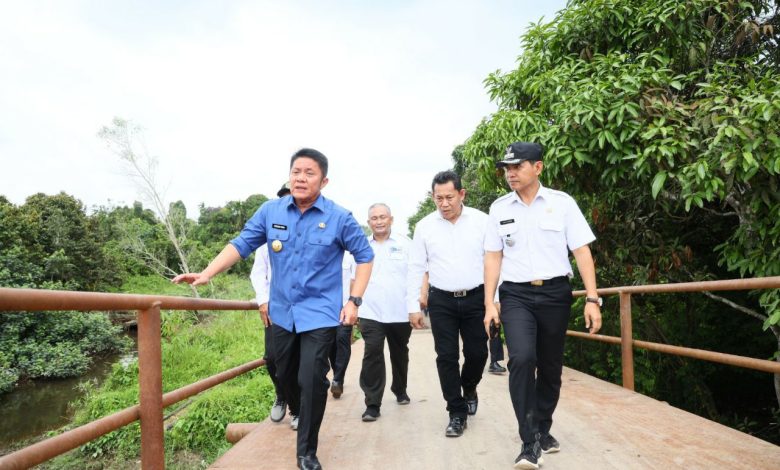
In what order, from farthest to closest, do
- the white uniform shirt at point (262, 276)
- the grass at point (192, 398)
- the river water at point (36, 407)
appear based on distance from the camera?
the river water at point (36, 407), the grass at point (192, 398), the white uniform shirt at point (262, 276)

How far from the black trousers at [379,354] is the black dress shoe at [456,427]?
801 mm

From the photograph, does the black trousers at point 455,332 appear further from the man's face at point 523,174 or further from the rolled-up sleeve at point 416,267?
the man's face at point 523,174

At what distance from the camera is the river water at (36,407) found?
48.0 feet

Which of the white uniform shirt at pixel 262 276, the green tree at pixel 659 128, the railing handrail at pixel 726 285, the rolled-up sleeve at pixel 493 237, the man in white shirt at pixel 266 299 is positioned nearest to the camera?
the railing handrail at pixel 726 285

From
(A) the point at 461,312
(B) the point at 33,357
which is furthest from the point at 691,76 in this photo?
(B) the point at 33,357

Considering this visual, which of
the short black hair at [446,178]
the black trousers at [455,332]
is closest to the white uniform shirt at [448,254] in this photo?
the black trousers at [455,332]

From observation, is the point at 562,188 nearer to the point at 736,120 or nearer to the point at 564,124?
the point at 564,124

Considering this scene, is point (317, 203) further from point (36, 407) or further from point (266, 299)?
point (36, 407)

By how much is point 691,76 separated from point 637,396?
3.37 meters

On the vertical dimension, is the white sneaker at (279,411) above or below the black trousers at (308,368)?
below

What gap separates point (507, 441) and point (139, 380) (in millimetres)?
2247

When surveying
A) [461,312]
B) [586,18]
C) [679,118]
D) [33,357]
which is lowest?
[33,357]

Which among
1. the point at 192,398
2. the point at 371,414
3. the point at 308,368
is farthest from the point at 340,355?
the point at 192,398

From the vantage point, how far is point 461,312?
158 inches
